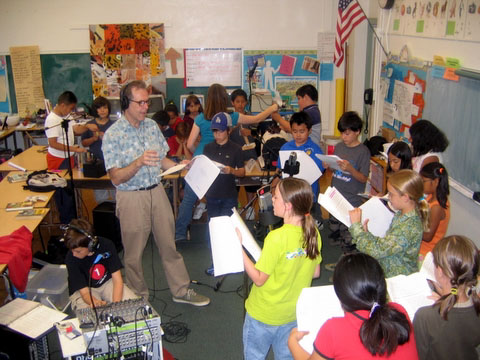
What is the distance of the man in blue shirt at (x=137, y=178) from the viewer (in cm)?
323

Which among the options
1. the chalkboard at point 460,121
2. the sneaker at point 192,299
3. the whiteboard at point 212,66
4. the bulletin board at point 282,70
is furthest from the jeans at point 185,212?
the bulletin board at point 282,70

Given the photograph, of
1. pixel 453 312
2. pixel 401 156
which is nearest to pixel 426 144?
pixel 401 156

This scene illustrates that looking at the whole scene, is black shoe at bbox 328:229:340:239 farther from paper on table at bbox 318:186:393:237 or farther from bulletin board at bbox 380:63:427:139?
paper on table at bbox 318:186:393:237

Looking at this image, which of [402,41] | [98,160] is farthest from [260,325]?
[402,41]

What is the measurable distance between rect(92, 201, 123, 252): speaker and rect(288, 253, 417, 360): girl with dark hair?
3515 millimetres

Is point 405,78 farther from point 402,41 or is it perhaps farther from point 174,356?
point 174,356

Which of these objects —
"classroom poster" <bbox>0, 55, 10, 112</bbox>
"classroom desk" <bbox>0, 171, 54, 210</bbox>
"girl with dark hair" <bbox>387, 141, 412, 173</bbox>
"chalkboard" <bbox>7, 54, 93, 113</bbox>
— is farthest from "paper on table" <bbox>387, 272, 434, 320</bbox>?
"classroom poster" <bbox>0, 55, 10, 112</bbox>

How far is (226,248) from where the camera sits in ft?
7.70

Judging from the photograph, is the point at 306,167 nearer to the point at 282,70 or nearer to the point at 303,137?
the point at 303,137

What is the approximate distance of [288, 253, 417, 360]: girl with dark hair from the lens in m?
1.56

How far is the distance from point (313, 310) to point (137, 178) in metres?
1.75

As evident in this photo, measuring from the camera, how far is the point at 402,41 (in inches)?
206

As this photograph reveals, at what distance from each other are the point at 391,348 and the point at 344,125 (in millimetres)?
2721

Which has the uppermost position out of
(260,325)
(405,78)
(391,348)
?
(405,78)
